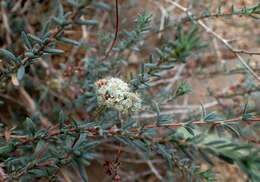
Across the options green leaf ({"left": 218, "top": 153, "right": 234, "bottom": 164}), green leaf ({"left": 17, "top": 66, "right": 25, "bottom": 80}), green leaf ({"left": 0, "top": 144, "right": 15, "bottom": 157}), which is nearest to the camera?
green leaf ({"left": 218, "top": 153, "right": 234, "bottom": 164})

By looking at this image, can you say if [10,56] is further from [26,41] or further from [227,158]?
[227,158]

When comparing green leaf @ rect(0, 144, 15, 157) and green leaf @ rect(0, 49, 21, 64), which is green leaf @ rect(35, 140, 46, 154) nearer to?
green leaf @ rect(0, 144, 15, 157)

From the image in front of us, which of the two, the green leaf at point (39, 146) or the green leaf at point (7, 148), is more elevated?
the green leaf at point (39, 146)

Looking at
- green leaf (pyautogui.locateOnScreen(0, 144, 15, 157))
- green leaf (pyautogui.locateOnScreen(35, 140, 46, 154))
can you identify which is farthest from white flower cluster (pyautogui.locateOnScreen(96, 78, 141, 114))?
green leaf (pyautogui.locateOnScreen(0, 144, 15, 157))

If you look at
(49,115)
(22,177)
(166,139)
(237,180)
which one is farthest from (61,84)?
(237,180)

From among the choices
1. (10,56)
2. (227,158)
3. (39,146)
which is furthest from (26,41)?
(227,158)

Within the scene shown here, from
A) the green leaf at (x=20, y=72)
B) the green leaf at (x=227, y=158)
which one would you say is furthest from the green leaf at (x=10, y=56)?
the green leaf at (x=227, y=158)

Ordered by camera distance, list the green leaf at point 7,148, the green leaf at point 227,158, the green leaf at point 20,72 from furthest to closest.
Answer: the green leaf at point 7,148
the green leaf at point 20,72
the green leaf at point 227,158

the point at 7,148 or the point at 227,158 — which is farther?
the point at 7,148

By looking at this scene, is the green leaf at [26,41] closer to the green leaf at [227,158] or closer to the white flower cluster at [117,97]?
the white flower cluster at [117,97]
